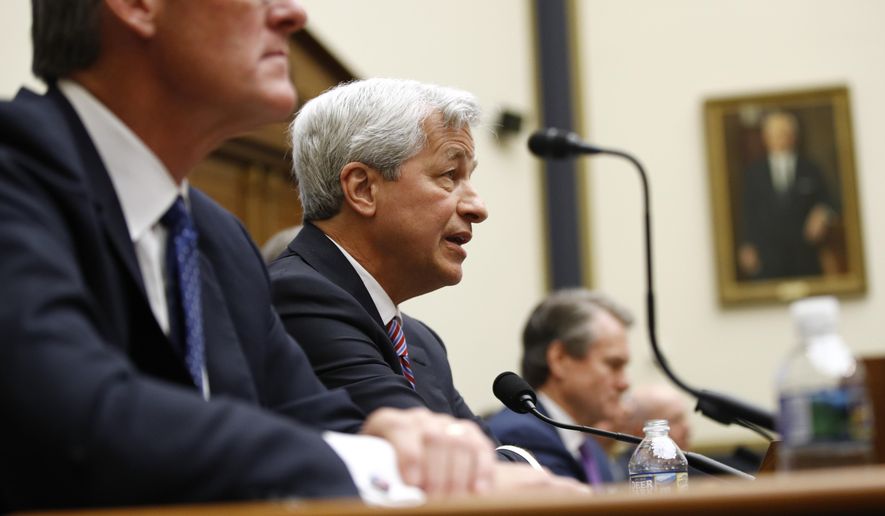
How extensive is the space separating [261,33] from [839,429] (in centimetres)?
101

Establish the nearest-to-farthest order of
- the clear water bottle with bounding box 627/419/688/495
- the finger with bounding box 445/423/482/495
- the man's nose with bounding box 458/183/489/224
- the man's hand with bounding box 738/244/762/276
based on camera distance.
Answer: the finger with bounding box 445/423/482/495 < the clear water bottle with bounding box 627/419/688/495 < the man's nose with bounding box 458/183/489/224 < the man's hand with bounding box 738/244/762/276

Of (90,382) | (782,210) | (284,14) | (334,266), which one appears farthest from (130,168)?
(782,210)

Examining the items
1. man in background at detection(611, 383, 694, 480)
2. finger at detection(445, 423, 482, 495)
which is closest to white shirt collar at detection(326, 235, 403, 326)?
finger at detection(445, 423, 482, 495)

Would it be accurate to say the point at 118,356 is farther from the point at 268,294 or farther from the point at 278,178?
the point at 278,178

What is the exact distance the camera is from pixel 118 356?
4.66 ft

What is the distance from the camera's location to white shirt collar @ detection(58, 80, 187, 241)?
1757 mm

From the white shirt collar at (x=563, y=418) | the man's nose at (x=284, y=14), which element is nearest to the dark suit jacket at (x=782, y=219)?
the white shirt collar at (x=563, y=418)

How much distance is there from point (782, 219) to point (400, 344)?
253 inches

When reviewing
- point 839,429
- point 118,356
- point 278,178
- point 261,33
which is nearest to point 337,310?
point 261,33

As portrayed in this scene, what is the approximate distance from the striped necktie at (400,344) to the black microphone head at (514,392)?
200 millimetres

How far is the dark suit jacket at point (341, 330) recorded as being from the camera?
250 cm

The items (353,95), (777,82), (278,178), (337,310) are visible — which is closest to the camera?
(337,310)

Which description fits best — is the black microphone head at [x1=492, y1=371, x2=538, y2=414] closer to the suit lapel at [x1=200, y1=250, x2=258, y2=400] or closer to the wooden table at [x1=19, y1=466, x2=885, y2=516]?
the suit lapel at [x1=200, y1=250, x2=258, y2=400]

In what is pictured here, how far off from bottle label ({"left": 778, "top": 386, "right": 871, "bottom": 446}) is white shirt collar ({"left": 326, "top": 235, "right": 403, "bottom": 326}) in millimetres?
1719
